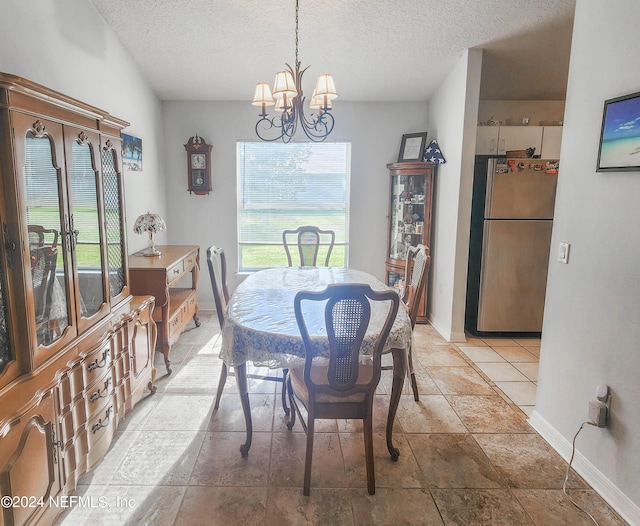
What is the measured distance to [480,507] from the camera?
70.9 inches

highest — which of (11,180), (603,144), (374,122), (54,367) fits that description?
(374,122)

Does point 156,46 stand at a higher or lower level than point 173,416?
higher

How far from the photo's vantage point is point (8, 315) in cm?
143

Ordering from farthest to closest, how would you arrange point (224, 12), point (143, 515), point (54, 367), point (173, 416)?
1. point (224, 12)
2. point (173, 416)
3. point (143, 515)
4. point (54, 367)

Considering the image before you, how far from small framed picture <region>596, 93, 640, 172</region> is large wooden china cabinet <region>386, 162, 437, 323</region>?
2.32 metres

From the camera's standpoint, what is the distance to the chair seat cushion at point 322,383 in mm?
1857

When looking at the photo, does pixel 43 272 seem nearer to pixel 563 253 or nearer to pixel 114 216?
pixel 114 216

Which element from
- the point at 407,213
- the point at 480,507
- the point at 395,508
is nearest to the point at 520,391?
the point at 480,507

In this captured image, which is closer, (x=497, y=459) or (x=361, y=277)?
(x=497, y=459)

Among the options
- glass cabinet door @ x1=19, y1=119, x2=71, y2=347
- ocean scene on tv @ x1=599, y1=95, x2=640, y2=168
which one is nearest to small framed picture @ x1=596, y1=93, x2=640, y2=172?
ocean scene on tv @ x1=599, y1=95, x2=640, y2=168

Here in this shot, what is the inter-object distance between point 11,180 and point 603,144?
2.49m

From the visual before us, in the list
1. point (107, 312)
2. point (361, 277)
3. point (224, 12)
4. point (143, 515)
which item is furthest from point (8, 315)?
point (224, 12)

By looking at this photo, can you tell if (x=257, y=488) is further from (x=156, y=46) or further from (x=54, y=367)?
(x=156, y=46)

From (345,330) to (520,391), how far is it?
6.25 ft
